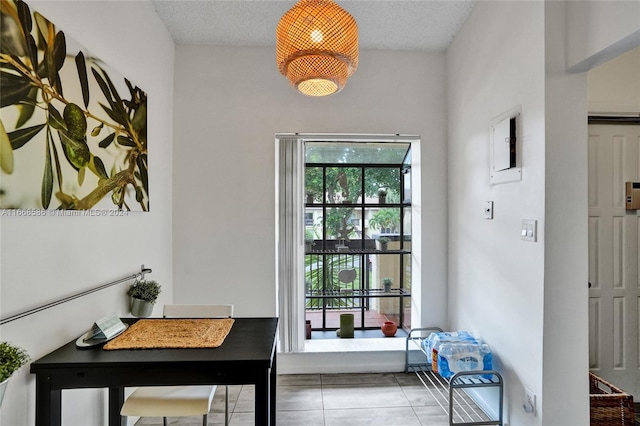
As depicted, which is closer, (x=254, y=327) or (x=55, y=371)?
(x=55, y=371)

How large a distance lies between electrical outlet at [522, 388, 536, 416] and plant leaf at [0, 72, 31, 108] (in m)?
2.67

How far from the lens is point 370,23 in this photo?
2.43m

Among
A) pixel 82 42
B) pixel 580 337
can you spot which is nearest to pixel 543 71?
pixel 580 337

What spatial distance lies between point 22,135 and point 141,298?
1.08 m

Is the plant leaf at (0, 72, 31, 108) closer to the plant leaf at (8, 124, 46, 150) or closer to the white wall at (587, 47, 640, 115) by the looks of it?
the plant leaf at (8, 124, 46, 150)

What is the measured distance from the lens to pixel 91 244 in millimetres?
1604

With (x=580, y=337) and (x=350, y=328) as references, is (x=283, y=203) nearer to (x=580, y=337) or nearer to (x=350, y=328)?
(x=350, y=328)

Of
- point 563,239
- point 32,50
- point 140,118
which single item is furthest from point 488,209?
point 32,50

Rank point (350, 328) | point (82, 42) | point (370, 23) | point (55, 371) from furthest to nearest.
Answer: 1. point (350, 328)
2. point (370, 23)
3. point (82, 42)
4. point (55, 371)

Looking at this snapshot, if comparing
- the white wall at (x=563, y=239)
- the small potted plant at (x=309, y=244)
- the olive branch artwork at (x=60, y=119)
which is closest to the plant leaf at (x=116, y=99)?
the olive branch artwork at (x=60, y=119)

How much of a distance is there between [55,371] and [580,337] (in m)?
2.37

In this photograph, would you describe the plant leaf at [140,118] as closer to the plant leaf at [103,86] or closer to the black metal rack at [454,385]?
the plant leaf at [103,86]

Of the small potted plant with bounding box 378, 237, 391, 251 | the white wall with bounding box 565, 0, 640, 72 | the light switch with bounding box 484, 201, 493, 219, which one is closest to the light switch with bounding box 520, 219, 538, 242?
the light switch with bounding box 484, 201, 493, 219

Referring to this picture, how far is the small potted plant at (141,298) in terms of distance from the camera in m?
1.90
